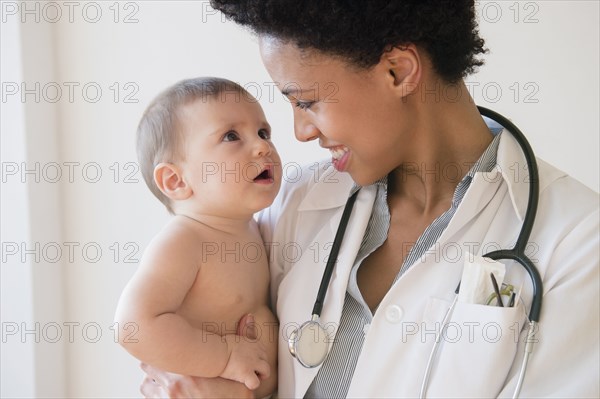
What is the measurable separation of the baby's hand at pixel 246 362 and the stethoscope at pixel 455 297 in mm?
92

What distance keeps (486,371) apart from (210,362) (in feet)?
1.59

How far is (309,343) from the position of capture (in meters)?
1.33

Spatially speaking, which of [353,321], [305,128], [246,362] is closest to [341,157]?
[305,128]

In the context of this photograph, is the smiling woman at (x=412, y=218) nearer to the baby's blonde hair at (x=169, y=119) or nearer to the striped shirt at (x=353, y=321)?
the striped shirt at (x=353, y=321)

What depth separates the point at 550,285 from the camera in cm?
120

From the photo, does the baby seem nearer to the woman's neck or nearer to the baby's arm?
the baby's arm

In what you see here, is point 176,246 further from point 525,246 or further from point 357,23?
point 525,246

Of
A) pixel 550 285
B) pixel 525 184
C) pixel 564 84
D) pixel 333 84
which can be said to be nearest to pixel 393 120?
pixel 333 84

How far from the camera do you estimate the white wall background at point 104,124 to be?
2104mm

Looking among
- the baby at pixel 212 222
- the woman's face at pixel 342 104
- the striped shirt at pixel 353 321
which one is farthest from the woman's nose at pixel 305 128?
the striped shirt at pixel 353 321

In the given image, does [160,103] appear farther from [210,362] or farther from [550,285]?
[550,285]

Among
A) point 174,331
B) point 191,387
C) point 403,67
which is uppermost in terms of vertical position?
point 403,67

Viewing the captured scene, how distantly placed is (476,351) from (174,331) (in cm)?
52

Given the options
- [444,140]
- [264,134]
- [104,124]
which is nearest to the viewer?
[444,140]
